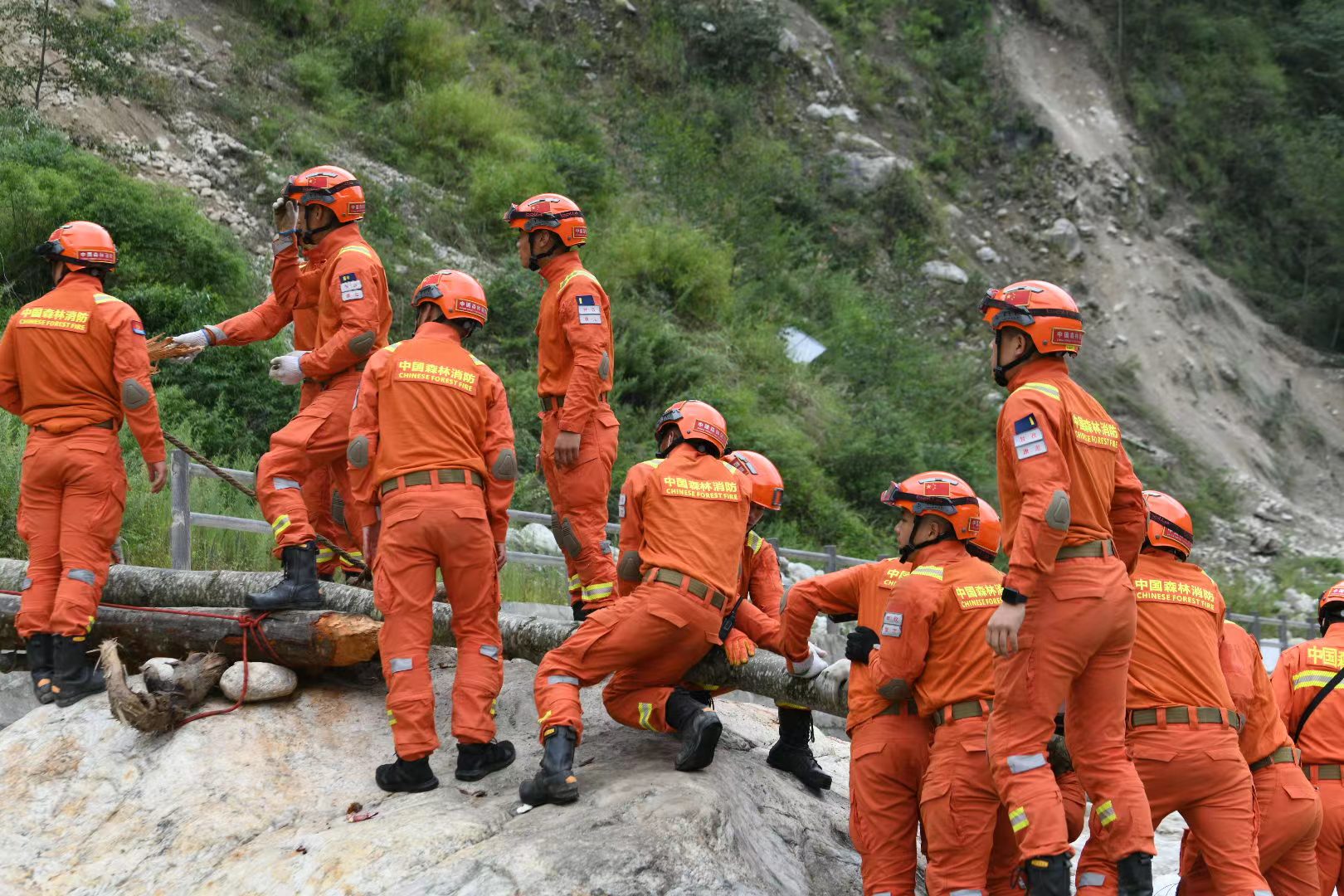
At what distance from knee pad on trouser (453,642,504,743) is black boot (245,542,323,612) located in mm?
1280

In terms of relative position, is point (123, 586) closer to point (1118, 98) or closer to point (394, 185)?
point (394, 185)

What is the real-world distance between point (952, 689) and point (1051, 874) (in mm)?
946

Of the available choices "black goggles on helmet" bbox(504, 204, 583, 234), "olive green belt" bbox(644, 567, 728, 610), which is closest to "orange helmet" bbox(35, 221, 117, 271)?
"black goggles on helmet" bbox(504, 204, 583, 234)

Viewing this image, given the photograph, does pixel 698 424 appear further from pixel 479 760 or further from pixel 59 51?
pixel 59 51

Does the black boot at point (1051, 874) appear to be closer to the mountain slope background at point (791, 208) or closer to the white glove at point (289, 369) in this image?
the white glove at point (289, 369)

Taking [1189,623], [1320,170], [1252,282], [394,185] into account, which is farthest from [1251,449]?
[1189,623]

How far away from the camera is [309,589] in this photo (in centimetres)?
746

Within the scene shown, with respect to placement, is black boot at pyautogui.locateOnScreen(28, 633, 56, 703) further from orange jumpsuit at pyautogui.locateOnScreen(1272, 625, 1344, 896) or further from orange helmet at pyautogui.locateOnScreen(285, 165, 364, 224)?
orange jumpsuit at pyautogui.locateOnScreen(1272, 625, 1344, 896)

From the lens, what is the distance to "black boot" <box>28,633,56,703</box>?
24.4 ft

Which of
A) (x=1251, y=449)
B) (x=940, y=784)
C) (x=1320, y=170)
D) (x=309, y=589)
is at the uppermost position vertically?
(x=940, y=784)

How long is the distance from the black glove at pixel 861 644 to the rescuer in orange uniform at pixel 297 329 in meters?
3.29

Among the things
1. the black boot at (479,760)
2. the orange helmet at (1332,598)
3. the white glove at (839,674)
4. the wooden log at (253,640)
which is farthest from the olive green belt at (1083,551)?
the wooden log at (253,640)

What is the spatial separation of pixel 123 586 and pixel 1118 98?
31.0m

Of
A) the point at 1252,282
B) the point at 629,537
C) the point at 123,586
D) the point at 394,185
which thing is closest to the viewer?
the point at 629,537
